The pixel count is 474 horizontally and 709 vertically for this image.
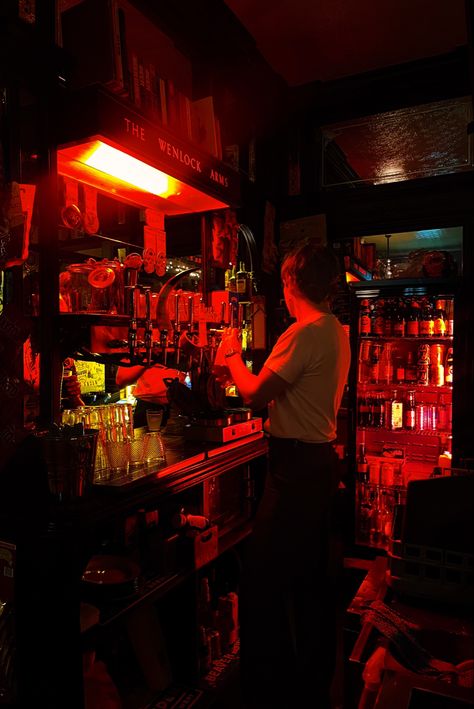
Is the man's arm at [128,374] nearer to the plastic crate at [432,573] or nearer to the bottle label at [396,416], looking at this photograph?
the plastic crate at [432,573]

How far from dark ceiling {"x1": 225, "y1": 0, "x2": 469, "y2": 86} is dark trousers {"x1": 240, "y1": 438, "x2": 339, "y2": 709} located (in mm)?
2524

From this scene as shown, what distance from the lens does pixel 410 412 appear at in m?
3.93

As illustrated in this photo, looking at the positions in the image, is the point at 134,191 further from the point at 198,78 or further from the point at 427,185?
the point at 427,185

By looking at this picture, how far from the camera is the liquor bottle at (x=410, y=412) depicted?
391 centimetres

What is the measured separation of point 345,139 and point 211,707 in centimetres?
386

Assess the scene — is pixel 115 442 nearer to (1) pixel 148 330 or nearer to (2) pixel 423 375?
(1) pixel 148 330

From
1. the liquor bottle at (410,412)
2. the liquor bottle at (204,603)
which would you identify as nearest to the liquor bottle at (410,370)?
the liquor bottle at (410,412)

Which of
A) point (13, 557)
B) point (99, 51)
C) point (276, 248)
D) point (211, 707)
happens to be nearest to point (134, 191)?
point (99, 51)

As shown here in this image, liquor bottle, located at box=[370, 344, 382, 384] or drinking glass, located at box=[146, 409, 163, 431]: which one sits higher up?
liquor bottle, located at box=[370, 344, 382, 384]

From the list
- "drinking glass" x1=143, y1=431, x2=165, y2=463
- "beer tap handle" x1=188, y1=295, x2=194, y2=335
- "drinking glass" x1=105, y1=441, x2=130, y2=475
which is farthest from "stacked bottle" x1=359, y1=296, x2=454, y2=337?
"drinking glass" x1=105, y1=441, x2=130, y2=475

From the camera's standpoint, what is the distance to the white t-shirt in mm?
2090

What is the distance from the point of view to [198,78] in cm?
325

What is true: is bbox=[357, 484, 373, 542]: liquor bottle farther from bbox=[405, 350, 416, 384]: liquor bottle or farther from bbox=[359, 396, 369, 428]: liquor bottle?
bbox=[405, 350, 416, 384]: liquor bottle

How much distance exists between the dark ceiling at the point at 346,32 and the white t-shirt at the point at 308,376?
6.57 ft
